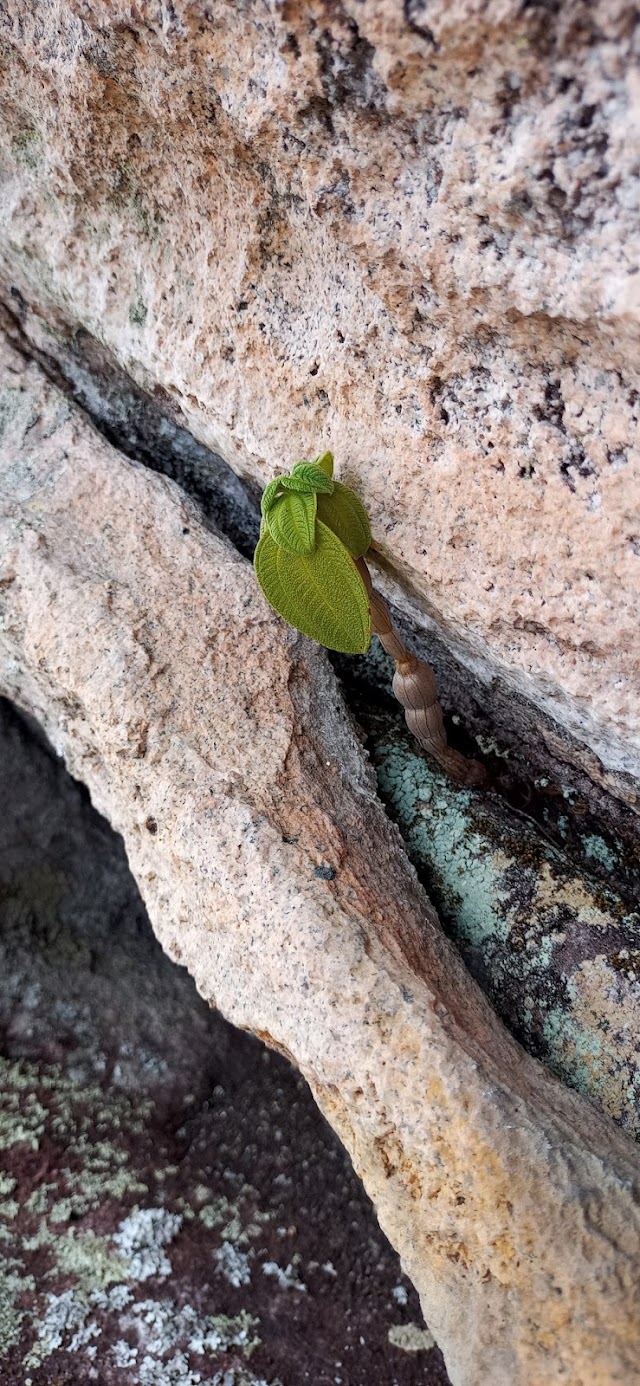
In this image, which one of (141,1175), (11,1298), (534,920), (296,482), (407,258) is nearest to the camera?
(407,258)

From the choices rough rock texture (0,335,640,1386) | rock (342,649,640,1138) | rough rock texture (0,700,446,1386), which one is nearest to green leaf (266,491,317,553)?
rough rock texture (0,335,640,1386)

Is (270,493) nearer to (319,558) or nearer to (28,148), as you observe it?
(319,558)

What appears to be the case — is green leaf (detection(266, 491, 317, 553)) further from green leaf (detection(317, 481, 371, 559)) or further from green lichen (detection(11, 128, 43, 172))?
green lichen (detection(11, 128, 43, 172))

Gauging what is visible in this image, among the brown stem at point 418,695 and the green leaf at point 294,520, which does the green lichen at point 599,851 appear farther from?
the green leaf at point 294,520

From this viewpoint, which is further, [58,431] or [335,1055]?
[58,431]

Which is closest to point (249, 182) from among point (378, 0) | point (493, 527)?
point (378, 0)

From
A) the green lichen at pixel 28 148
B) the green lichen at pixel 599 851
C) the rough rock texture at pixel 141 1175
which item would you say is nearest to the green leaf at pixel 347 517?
the green lichen at pixel 599 851

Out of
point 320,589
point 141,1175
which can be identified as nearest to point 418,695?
point 320,589

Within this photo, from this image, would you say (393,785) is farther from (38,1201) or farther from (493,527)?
(38,1201)
